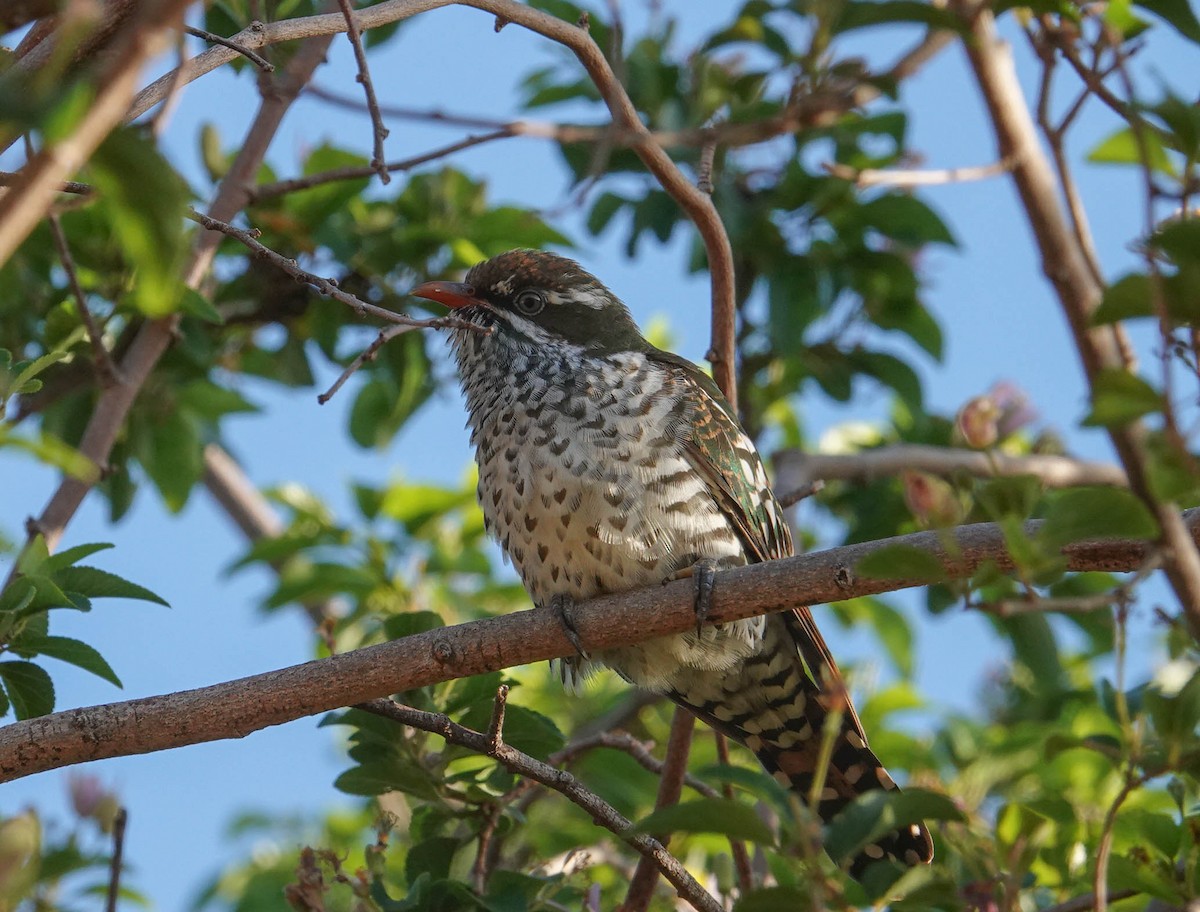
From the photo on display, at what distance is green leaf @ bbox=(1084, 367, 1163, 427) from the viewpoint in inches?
67.3

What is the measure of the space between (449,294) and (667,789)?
69.1 inches

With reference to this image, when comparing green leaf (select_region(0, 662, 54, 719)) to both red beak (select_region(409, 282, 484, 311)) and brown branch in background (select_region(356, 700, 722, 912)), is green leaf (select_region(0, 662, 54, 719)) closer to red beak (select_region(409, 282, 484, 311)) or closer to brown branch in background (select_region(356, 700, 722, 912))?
brown branch in background (select_region(356, 700, 722, 912))

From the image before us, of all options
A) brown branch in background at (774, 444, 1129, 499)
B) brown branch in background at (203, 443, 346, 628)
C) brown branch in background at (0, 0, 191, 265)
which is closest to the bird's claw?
brown branch in background at (774, 444, 1129, 499)

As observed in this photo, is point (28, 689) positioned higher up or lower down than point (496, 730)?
higher up

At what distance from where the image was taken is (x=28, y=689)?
294cm

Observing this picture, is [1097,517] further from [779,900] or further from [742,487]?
[742,487]

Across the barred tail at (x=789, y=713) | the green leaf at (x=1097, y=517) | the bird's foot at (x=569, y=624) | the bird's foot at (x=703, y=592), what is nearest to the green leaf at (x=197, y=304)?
the bird's foot at (x=569, y=624)

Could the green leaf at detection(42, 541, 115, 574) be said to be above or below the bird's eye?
below

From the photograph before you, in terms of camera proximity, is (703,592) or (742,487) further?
(742,487)

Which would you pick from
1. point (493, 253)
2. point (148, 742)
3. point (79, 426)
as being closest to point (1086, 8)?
point (493, 253)

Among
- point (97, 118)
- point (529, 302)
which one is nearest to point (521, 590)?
point (529, 302)

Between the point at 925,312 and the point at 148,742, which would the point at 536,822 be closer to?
the point at 148,742

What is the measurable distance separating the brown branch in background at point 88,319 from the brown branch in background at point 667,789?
190 cm

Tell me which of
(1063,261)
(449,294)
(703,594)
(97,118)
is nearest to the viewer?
(97,118)
